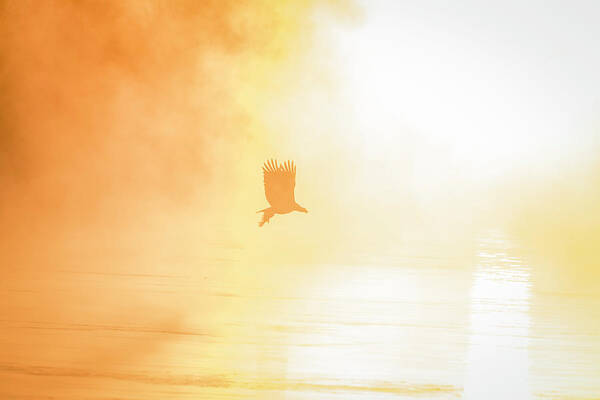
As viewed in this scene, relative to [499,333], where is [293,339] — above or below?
below

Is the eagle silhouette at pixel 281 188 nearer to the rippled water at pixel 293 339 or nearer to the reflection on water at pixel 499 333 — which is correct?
the rippled water at pixel 293 339

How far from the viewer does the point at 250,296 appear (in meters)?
8.42

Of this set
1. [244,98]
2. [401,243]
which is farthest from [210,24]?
[401,243]

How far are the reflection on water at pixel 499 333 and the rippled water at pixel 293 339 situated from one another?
18 millimetres

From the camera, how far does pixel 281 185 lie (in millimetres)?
8000

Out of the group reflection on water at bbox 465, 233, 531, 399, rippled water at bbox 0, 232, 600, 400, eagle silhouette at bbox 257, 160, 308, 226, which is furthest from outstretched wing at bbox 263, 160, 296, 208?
reflection on water at bbox 465, 233, 531, 399

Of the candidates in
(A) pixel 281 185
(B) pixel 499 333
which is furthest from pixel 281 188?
(B) pixel 499 333

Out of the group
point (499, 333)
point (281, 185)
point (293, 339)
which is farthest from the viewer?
point (281, 185)

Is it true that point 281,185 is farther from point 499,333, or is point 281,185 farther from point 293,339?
point 499,333

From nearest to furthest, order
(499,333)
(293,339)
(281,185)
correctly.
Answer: (293,339)
(499,333)
(281,185)

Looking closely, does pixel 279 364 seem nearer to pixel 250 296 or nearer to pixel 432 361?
pixel 432 361

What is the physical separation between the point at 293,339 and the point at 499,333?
6.14 feet

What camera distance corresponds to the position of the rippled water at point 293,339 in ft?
17.0

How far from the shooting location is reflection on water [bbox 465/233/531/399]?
541 cm
